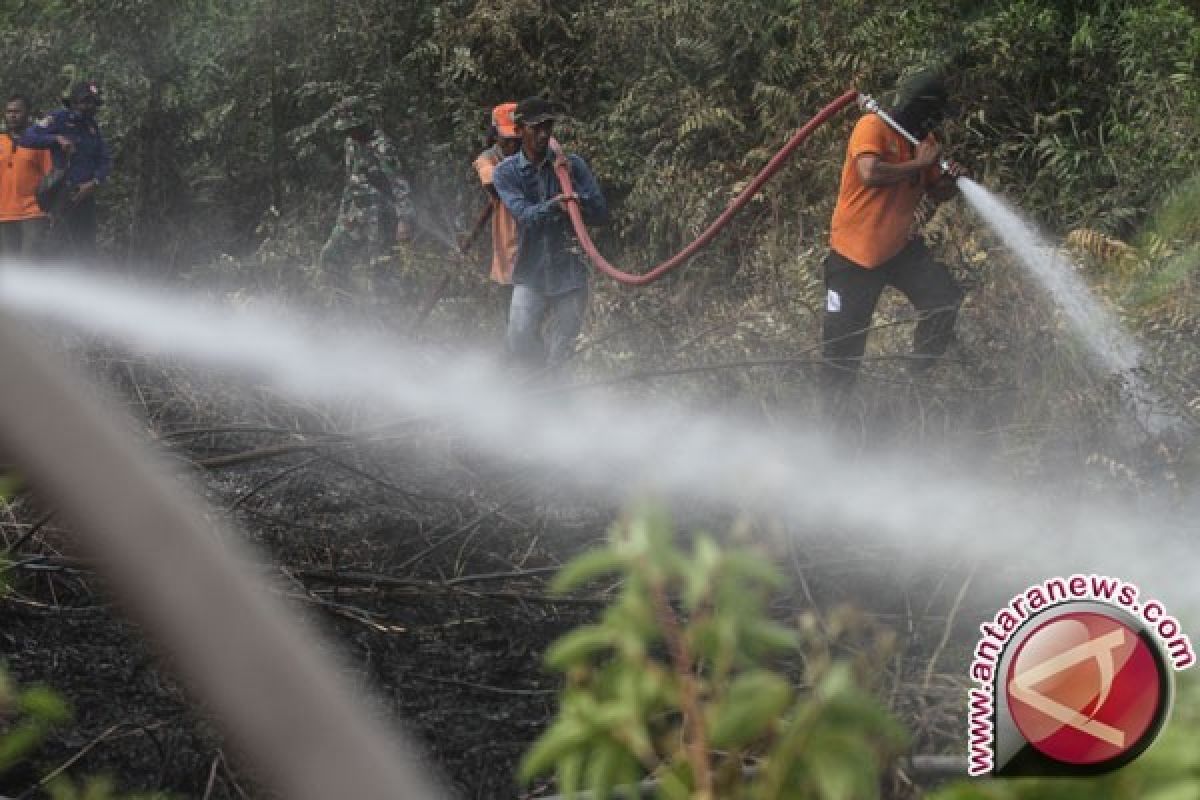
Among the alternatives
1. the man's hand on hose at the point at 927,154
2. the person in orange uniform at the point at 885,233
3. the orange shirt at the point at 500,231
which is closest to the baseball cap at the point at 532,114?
the orange shirt at the point at 500,231

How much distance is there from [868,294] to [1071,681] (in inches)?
196

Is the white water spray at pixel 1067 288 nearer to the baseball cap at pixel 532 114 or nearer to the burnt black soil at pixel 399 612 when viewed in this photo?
the burnt black soil at pixel 399 612

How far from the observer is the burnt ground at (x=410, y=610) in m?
3.76

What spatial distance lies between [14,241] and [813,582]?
8857 millimetres

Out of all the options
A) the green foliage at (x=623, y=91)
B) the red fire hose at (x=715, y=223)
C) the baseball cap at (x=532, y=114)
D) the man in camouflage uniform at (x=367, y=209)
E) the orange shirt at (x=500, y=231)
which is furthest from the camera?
the man in camouflage uniform at (x=367, y=209)

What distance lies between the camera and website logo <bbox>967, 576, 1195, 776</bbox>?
4.75 feet

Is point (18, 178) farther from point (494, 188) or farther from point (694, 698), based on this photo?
point (694, 698)

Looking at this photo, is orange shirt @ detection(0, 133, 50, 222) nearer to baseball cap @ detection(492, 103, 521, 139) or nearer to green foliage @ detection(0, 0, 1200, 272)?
green foliage @ detection(0, 0, 1200, 272)

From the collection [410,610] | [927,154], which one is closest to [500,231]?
[927,154]

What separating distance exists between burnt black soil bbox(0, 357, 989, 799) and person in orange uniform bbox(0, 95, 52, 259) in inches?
242

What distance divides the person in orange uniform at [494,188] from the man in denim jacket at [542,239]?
3.7 inches

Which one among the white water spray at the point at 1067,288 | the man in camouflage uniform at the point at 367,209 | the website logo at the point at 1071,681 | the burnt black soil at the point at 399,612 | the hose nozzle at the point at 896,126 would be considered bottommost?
the burnt black soil at the point at 399,612

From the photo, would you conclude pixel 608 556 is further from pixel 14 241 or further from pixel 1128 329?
pixel 14 241

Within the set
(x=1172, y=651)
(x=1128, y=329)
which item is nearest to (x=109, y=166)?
(x=1128, y=329)
